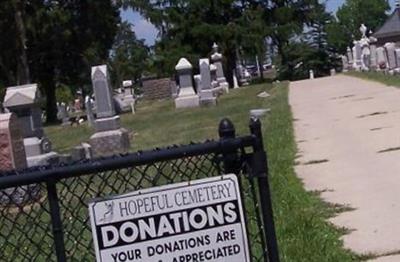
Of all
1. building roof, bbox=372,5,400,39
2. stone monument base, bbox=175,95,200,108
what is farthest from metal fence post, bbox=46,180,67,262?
building roof, bbox=372,5,400,39

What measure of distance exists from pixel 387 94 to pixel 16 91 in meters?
11.8

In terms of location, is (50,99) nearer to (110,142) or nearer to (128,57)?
(110,142)

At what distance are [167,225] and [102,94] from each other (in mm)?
19812

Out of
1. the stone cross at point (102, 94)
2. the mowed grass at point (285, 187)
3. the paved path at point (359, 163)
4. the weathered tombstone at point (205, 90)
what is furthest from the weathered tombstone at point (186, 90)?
the stone cross at point (102, 94)

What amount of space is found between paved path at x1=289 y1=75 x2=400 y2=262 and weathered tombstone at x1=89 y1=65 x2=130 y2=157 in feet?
13.1

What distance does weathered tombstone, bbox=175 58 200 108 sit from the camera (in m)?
35.7

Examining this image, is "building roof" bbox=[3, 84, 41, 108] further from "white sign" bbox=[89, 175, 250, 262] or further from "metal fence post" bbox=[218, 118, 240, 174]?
"white sign" bbox=[89, 175, 250, 262]

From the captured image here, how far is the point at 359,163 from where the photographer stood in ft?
42.0

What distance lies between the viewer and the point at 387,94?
1062 inches

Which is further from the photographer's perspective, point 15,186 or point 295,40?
point 295,40

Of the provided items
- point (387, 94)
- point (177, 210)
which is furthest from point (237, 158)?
point (387, 94)

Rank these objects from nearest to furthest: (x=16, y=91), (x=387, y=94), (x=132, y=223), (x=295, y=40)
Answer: (x=132, y=223) < (x=16, y=91) < (x=387, y=94) < (x=295, y=40)

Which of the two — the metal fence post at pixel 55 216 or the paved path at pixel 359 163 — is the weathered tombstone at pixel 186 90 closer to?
the paved path at pixel 359 163

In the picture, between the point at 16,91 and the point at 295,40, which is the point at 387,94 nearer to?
the point at 16,91
